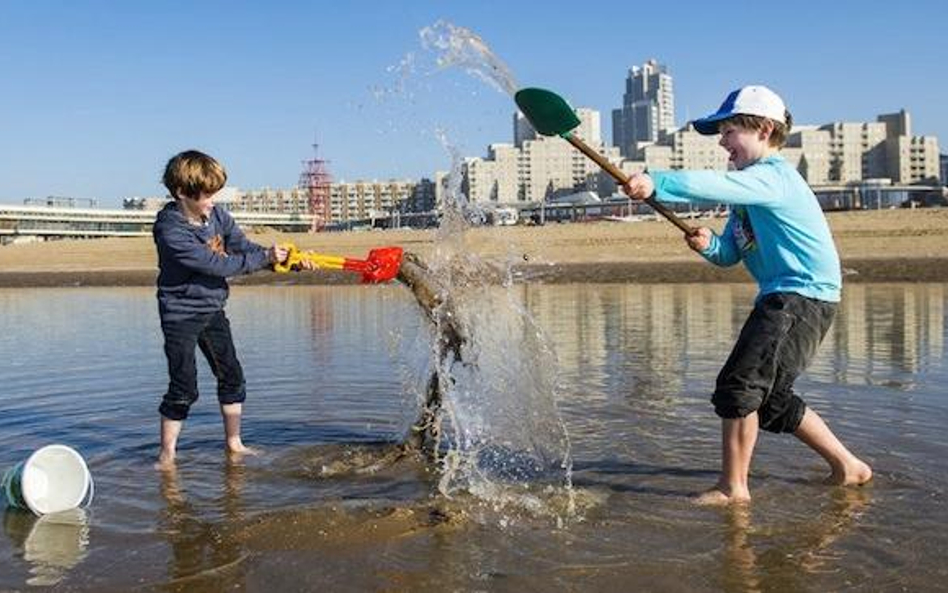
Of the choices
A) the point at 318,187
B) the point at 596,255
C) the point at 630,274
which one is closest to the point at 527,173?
the point at 318,187

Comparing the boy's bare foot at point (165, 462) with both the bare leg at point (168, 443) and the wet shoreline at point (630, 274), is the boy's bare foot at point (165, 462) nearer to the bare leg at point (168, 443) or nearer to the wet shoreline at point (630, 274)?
the bare leg at point (168, 443)

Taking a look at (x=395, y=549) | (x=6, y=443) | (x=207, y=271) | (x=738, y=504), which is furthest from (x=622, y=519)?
(x=6, y=443)

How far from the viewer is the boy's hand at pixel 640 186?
384 cm

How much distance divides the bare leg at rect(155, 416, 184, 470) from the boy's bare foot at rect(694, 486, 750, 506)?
2781 mm

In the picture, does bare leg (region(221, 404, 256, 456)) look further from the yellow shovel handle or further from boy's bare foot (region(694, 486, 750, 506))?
boy's bare foot (region(694, 486, 750, 506))

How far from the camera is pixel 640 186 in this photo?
3838 mm

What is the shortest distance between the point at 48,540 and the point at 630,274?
2453 cm

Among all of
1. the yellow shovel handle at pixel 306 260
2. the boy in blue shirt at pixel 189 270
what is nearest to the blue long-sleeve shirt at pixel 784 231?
the yellow shovel handle at pixel 306 260

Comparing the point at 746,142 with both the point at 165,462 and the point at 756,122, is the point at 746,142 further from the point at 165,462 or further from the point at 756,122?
the point at 165,462

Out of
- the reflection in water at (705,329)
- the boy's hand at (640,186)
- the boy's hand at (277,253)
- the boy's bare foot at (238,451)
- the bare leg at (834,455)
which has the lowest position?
the reflection in water at (705,329)

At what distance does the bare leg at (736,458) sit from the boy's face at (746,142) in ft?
3.73

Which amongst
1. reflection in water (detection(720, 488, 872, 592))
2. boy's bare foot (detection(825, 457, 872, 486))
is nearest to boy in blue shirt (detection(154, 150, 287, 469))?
reflection in water (detection(720, 488, 872, 592))

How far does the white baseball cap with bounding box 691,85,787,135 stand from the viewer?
13.9 ft

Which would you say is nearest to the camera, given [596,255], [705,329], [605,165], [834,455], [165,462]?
[605,165]
